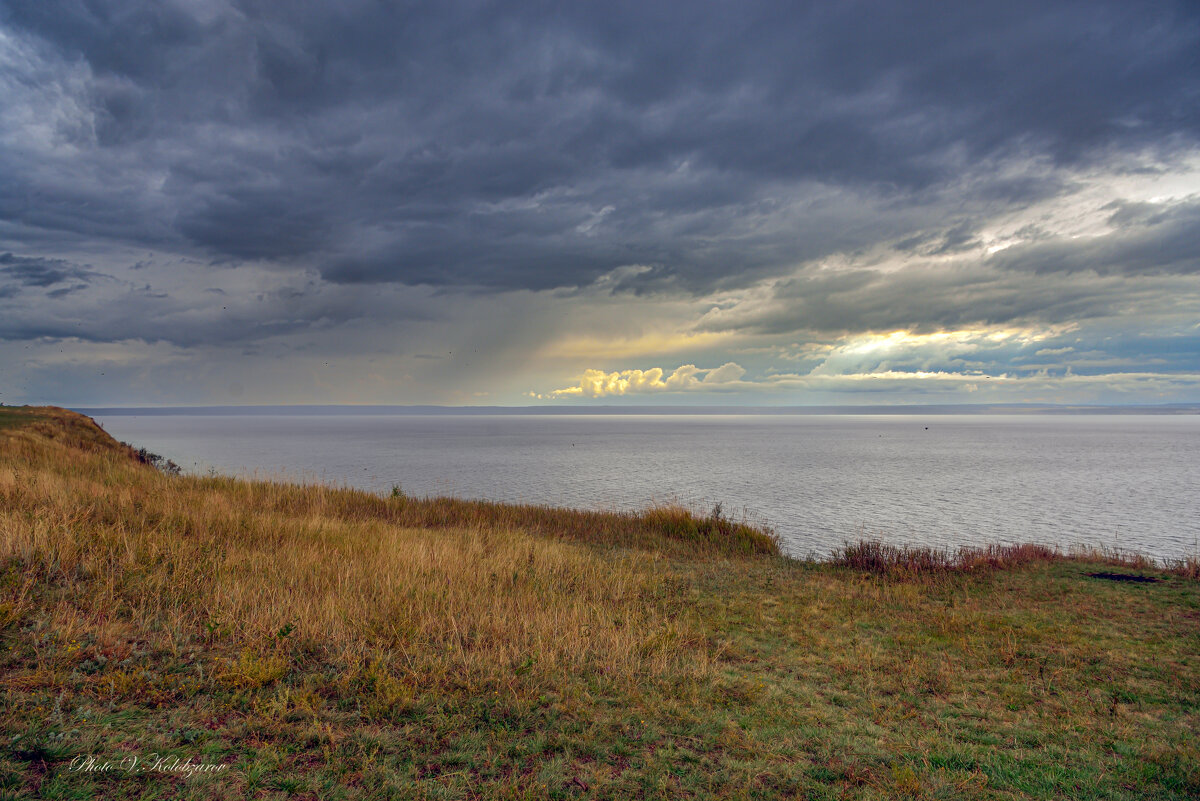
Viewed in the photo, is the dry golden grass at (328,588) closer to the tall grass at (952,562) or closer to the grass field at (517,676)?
the grass field at (517,676)

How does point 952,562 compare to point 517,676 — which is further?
point 952,562

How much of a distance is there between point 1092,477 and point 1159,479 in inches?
204

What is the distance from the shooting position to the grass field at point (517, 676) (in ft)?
17.1

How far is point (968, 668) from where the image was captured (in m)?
8.60

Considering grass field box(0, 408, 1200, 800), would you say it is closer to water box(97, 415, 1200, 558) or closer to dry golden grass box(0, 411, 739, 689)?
dry golden grass box(0, 411, 739, 689)

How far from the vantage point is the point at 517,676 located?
7.12 m

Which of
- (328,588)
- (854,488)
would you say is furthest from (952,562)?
(854,488)

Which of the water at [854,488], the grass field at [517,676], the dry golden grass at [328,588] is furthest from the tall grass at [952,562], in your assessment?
the dry golden grass at [328,588]

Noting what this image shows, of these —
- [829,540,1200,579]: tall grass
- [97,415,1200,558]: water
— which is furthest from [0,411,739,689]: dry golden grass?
[97,415,1200,558]: water

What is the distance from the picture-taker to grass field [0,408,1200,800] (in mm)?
5223

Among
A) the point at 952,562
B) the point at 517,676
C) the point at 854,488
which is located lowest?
the point at 854,488

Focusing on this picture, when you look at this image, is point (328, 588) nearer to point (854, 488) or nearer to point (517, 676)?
point (517, 676)

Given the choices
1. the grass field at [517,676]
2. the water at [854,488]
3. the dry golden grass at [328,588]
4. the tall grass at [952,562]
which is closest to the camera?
the grass field at [517,676]

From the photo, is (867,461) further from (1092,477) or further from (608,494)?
(608,494)
